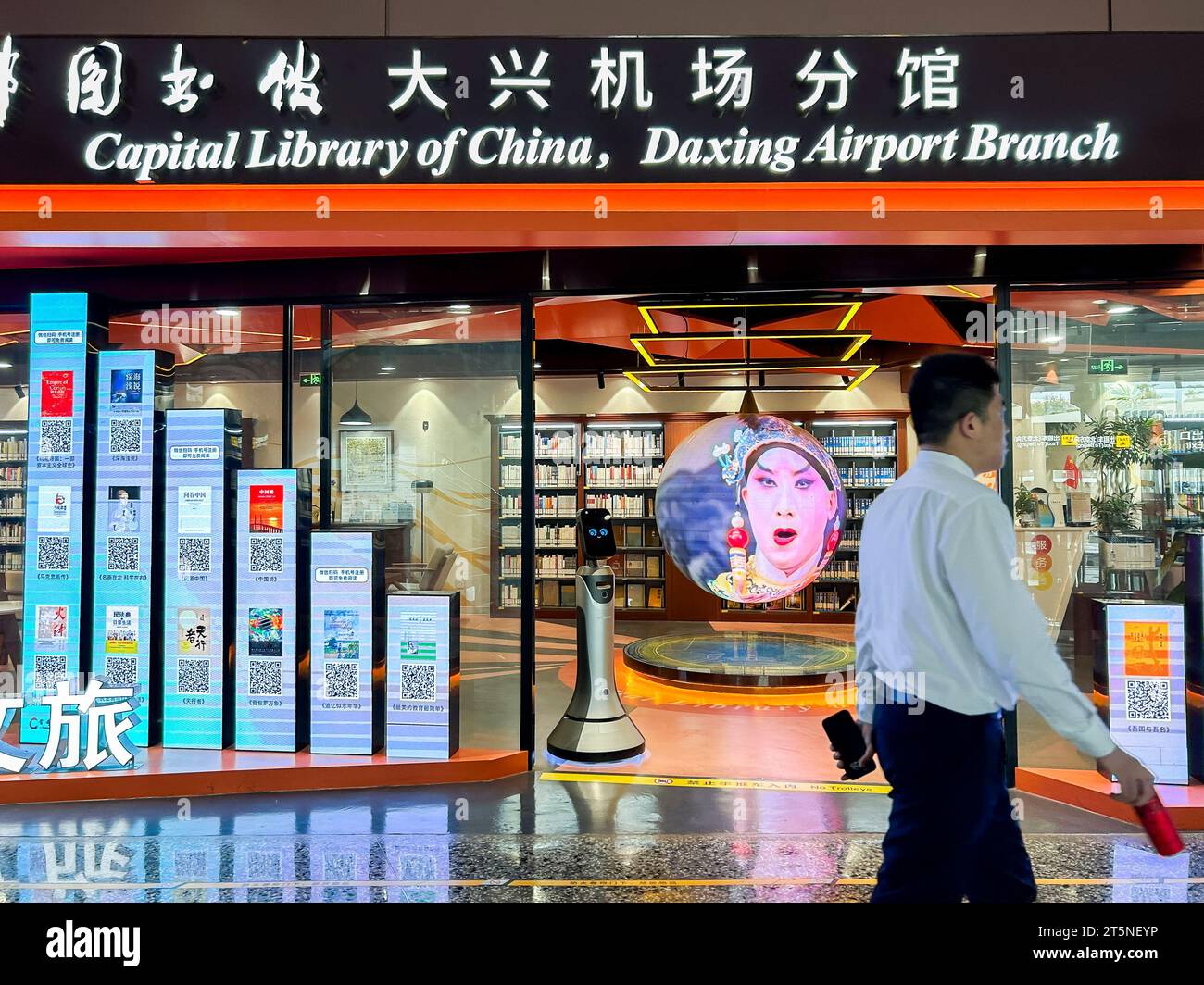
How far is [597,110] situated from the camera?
4383 millimetres

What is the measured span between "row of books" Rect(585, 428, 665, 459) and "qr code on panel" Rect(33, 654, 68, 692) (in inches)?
278

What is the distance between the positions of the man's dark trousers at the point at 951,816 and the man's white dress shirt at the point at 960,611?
73 millimetres

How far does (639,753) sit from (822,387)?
6609 mm

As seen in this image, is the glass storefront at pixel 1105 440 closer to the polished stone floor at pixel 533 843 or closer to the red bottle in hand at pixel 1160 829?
the polished stone floor at pixel 533 843

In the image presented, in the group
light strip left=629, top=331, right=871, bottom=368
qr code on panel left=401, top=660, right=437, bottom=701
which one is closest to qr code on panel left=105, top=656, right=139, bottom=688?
qr code on panel left=401, top=660, right=437, bottom=701

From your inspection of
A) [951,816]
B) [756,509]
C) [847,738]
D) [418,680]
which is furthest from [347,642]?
[951,816]

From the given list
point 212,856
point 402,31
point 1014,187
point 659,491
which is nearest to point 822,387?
point 659,491

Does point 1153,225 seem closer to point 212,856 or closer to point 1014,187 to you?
point 1014,187

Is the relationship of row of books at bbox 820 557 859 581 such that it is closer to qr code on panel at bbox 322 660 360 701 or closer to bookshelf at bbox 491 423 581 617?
bookshelf at bbox 491 423 581 617

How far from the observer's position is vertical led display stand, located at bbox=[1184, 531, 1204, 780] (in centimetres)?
433

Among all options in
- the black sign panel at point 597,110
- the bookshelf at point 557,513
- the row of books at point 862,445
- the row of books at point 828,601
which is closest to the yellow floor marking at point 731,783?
the black sign panel at point 597,110

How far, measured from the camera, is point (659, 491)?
19.8 feet

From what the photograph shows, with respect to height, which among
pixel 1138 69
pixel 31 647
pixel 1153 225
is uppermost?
pixel 1138 69

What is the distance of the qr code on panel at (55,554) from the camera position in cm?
508
